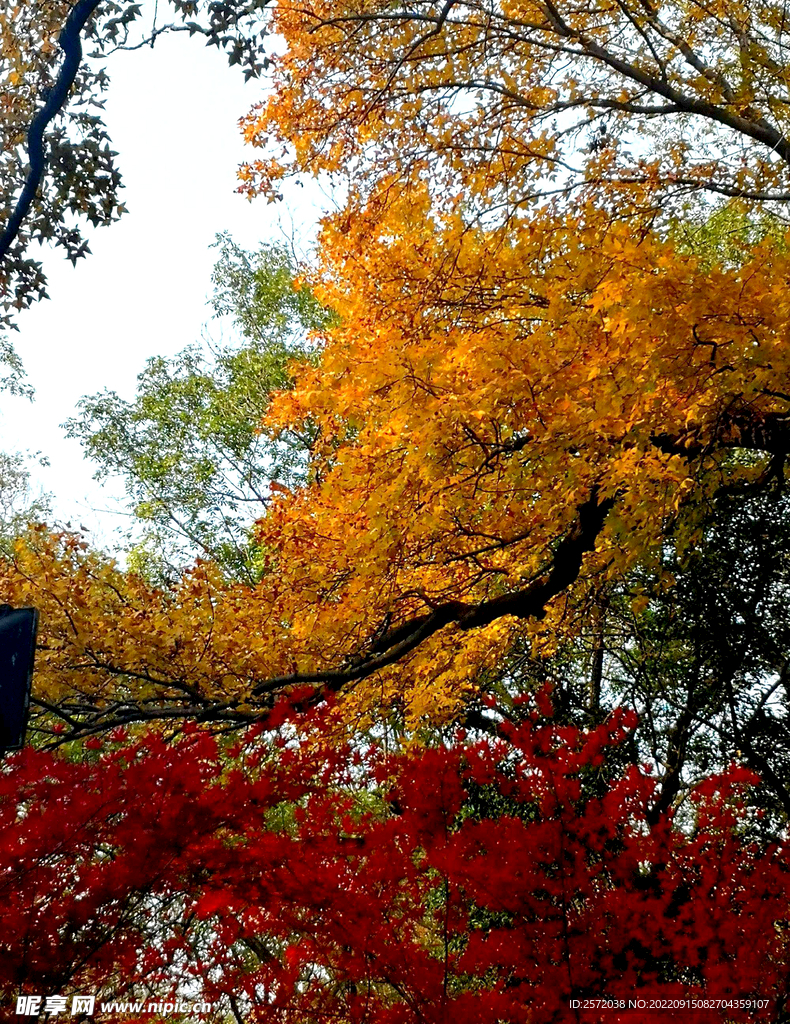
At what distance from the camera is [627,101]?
218 inches

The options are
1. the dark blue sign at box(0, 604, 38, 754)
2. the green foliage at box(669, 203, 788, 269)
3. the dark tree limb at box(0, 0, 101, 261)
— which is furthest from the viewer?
the green foliage at box(669, 203, 788, 269)

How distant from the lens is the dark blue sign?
8.49 feet

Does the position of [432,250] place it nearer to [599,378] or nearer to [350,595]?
[599,378]

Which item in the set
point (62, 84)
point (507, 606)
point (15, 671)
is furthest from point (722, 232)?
point (15, 671)

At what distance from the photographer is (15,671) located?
2.65m

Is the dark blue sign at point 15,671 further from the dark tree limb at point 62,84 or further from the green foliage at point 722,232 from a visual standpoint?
the green foliage at point 722,232

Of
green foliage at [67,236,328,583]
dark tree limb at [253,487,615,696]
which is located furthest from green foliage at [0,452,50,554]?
dark tree limb at [253,487,615,696]

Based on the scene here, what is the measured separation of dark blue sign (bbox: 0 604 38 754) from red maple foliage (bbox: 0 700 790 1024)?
3.90 feet

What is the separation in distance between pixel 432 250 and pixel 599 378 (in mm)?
1583

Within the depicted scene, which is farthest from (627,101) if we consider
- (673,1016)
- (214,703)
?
(673,1016)

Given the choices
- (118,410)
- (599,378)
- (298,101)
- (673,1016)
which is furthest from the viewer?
(118,410)

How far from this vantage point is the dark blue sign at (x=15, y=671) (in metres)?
2.59

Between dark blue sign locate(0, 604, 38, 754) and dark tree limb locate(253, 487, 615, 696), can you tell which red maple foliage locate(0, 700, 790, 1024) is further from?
dark blue sign locate(0, 604, 38, 754)

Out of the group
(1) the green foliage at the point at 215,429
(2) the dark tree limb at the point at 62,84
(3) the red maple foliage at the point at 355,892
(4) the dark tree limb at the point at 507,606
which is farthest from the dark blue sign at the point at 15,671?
(1) the green foliage at the point at 215,429
